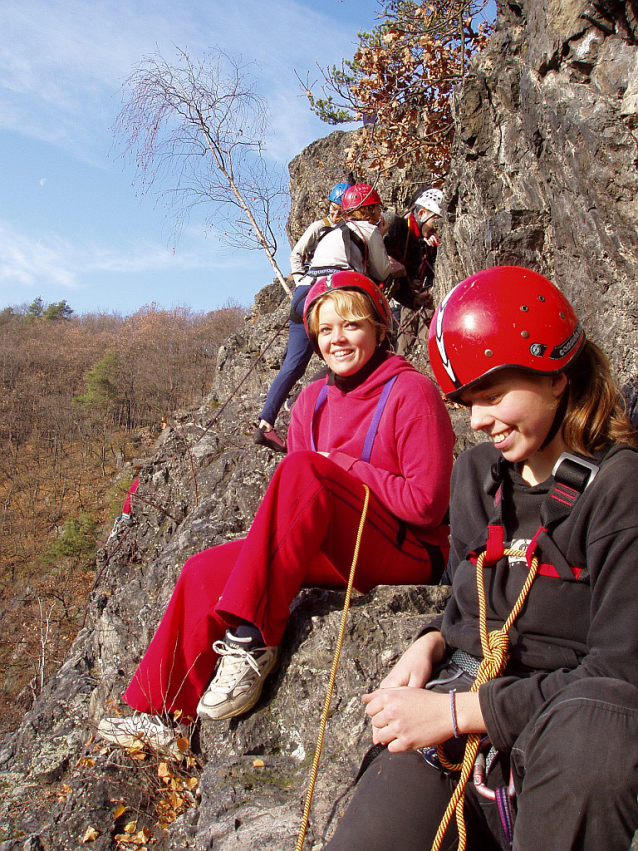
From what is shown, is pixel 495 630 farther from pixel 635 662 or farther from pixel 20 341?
pixel 20 341

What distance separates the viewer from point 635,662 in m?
1.34

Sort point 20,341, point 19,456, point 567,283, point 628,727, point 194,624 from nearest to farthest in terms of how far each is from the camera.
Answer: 1. point 628,727
2. point 194,624
3. point 567,283
4. point 19,456
5. point 20,341

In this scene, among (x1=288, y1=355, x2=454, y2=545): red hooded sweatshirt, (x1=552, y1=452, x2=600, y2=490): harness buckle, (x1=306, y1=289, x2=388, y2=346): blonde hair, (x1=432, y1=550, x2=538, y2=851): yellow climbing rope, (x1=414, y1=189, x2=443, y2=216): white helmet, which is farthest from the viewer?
(x1=414, y1=189, x2=443, y2=216): white helmet

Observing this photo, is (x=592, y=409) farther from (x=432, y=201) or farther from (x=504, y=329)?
(x=432, y=201)

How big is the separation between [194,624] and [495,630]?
1.52m

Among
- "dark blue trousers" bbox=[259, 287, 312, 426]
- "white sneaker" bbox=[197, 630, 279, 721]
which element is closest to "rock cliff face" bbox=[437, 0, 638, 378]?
"dark blue trousers" bbox=[259, 287, 312, 426]

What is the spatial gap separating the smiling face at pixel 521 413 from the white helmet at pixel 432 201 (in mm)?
5526

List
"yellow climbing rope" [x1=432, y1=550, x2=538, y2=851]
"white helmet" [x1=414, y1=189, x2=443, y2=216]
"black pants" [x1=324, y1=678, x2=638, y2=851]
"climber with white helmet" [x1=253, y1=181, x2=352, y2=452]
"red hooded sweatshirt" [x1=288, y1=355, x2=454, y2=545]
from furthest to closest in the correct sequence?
"white helmet" [x1=414, y1=189, x2=443, y2=216]
"climber with white helmet" [x1=253, y1=181, x2=352, y2=452]
"red hooded sweatshirt" [x1=288, y1=355, x2=454, y2=545]
"yellow climbing rope" [x1=432, y1=550, x2=538, y2=851]
"black pants" [x1=324, y1=678, x2=638, y2=851]

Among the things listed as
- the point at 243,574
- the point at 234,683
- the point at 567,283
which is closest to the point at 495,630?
the point at 243,574

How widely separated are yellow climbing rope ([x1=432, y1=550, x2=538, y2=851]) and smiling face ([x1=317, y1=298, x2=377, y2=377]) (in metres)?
1.60

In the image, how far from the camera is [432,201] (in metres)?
6.82

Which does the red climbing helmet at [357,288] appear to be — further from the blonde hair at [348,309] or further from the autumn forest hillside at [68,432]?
the autumn forest hillside at [68,432]

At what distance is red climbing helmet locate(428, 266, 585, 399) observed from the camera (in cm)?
167

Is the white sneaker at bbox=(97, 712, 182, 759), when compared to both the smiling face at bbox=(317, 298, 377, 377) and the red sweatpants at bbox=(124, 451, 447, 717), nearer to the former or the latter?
the red sweatpants at bbox=(124, 451, 447, 717)
